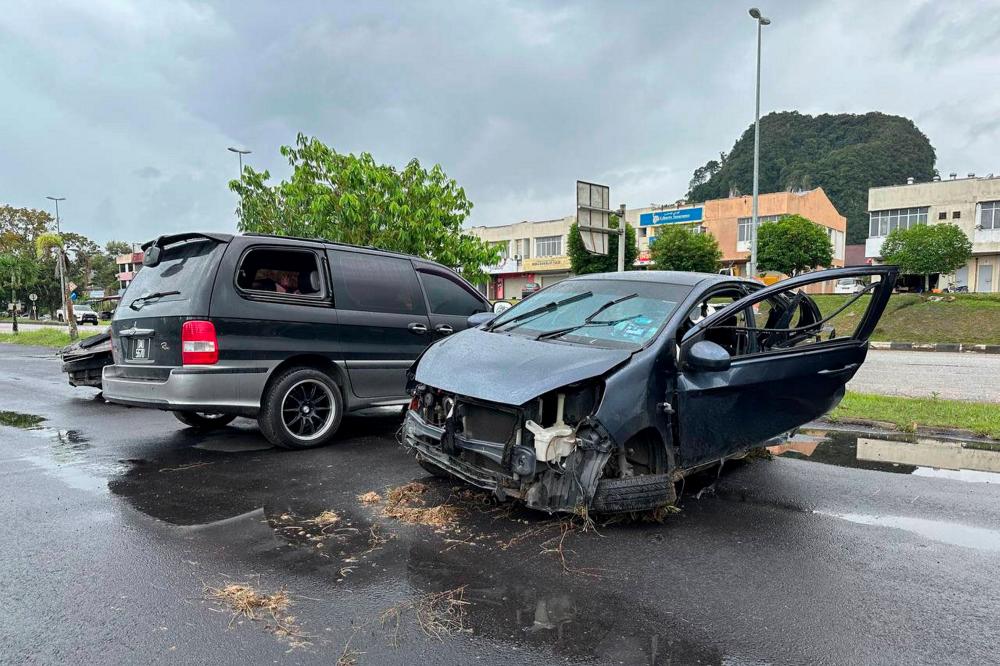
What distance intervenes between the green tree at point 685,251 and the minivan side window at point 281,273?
39.3 m

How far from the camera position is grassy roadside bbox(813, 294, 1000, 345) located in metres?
24.0

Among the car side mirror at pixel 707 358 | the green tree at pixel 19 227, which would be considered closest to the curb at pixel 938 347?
the car side mirror at pixel 707 358

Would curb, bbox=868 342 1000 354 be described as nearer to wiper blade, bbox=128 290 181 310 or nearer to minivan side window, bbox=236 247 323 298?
minivan side window, bbox=236 247 323 298

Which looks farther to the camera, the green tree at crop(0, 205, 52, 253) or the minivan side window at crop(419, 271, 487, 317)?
the green tree at crop(0, 205, 52, 253)

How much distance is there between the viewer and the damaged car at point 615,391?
3.79m

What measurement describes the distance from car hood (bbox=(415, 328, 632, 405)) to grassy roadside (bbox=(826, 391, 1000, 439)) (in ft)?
16.9

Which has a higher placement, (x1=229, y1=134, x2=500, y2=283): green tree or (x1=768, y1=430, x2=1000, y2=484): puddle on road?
(x1=229, y1=134, x2=500, y2=283): green tree

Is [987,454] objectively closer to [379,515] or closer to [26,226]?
[379,515]

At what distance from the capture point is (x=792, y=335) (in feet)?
18.1

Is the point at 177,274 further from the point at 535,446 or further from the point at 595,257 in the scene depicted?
the point at 595,257

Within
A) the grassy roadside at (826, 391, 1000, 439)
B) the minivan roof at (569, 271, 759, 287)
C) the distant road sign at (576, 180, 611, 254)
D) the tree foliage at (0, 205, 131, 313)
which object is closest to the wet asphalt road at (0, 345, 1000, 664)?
the minivan roof at (569, 271, 759, 287)

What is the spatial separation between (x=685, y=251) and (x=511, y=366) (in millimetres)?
41931

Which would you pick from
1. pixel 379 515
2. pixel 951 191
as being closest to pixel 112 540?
pixel 379 515

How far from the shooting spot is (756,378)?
14.8ft
